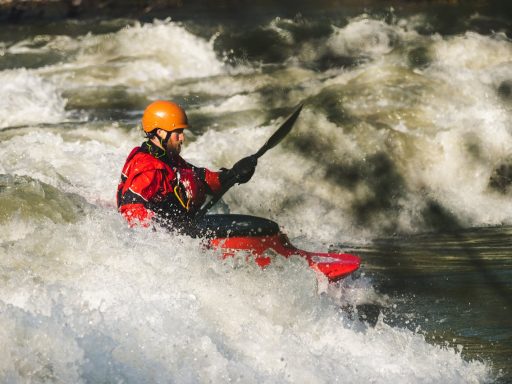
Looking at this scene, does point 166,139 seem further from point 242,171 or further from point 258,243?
point 258,243

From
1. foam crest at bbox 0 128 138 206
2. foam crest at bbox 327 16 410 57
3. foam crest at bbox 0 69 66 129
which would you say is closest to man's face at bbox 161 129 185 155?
foam crest at bbox 0 128 138 206

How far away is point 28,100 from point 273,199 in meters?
3.56

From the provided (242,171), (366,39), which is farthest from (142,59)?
(242,171)

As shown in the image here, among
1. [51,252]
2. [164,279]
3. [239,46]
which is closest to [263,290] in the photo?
[164,279]

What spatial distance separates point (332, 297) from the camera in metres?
5.43

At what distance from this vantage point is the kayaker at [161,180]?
4.90 meters

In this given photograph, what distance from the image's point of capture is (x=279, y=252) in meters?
5.23

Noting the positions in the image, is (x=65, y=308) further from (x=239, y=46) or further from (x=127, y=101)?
(x=239, y=46)

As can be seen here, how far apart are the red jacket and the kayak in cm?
24

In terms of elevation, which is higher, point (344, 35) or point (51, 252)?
point (51, 252)

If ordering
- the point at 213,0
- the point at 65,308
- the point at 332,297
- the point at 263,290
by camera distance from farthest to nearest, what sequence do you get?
the point at 213,0
the point at 332,297
the point at 263,290
the point at 65,308

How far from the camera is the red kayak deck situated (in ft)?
16.4

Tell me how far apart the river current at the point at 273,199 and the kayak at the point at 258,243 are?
94 mm

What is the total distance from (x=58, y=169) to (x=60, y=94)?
2.91 metres
